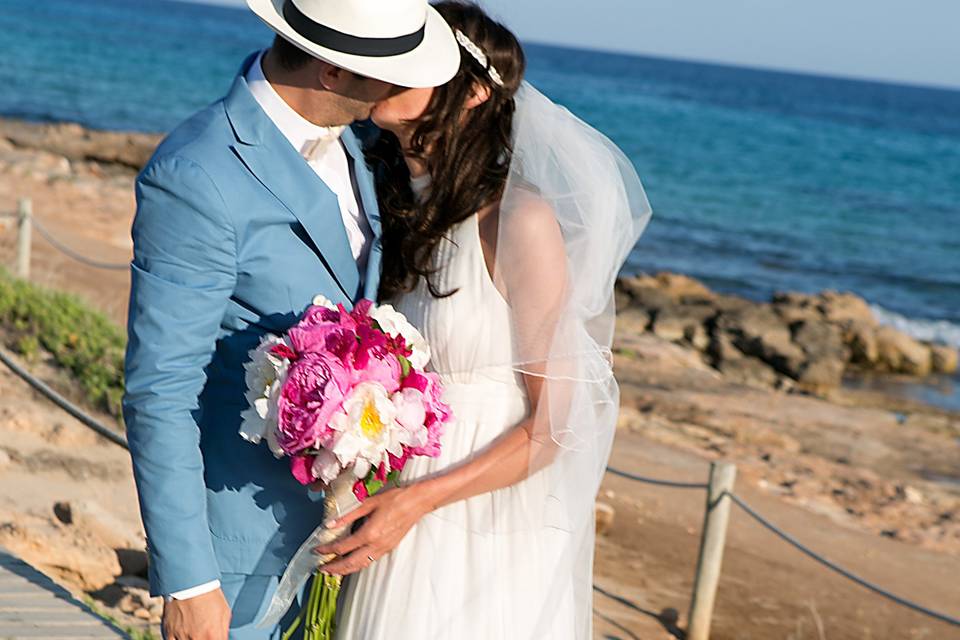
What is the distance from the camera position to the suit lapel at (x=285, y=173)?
8.27 feet

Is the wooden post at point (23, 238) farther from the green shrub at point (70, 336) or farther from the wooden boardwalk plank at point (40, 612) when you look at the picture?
the wooden boardwalk plank at point (40, 612)

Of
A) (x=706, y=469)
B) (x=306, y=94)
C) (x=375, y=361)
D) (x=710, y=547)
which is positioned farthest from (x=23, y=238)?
(x=375, y=361)

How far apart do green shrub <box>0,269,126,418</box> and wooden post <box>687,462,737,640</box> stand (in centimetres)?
337

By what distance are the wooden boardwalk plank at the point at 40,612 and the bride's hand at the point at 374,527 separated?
1381mm

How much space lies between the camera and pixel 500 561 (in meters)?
2.87

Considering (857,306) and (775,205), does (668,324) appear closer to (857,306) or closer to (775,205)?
(857,306)

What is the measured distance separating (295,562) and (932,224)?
36.5m

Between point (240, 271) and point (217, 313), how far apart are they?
0.12m

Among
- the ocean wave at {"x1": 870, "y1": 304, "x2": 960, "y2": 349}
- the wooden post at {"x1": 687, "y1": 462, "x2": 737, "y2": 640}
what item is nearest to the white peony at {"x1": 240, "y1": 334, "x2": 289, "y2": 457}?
the wooden post at {"x1": 687, "y1": 462, "x2": 737, "y2": 640}

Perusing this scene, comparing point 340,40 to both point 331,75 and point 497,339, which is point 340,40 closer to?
point 331,75

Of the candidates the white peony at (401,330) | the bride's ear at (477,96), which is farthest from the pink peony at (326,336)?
the bride's ear at (477,96)

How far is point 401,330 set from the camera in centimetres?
259

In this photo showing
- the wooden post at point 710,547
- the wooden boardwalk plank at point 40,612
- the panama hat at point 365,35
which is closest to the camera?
the panama hat at point 365,35

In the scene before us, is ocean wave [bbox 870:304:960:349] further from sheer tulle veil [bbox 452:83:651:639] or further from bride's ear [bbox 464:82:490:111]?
bride's ear [bbox 464:82:490:111]
